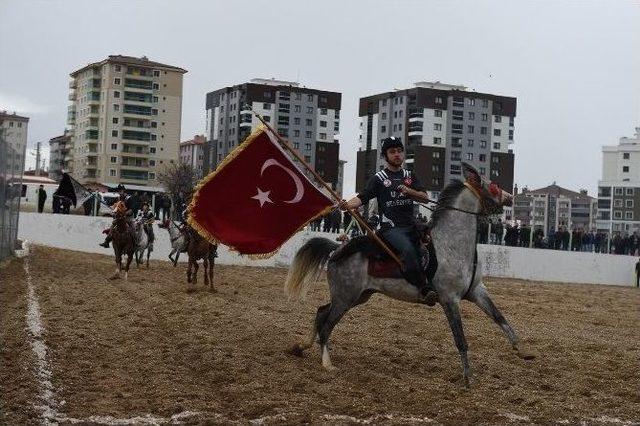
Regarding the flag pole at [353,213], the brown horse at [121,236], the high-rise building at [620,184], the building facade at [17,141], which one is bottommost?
the brown horse at [121,236]

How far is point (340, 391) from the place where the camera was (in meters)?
9.65

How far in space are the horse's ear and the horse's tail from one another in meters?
1.74

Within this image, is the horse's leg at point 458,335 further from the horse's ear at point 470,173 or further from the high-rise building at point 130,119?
the high-rise building at point 130,119

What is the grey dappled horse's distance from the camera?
10719 millimetres

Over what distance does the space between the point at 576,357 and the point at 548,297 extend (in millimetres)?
15339

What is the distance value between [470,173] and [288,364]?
115 inches

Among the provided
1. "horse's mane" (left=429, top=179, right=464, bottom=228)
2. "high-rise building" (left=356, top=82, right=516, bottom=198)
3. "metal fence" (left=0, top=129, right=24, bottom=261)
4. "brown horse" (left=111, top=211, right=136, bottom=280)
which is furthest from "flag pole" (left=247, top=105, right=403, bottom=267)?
"high-rise building" (left=356, top=82, right=516, bottom=198)

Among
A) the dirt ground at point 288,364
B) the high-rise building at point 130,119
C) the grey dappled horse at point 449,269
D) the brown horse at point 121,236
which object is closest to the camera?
the dirt ground at point 288,364

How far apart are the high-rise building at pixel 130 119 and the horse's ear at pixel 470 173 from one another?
5393 inches

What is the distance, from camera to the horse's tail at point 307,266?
11.9 metres

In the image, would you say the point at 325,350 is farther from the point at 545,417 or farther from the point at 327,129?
the point at 327,129

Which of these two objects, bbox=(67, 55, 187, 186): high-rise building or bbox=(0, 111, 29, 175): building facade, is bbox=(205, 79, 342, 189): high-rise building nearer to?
bbox=(67, 55, 187, 186): high-rise building

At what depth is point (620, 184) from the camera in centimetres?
14425

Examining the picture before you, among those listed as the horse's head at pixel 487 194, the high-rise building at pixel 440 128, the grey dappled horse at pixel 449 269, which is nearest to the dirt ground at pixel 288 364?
the grey dappled horse at pixel 449 269
